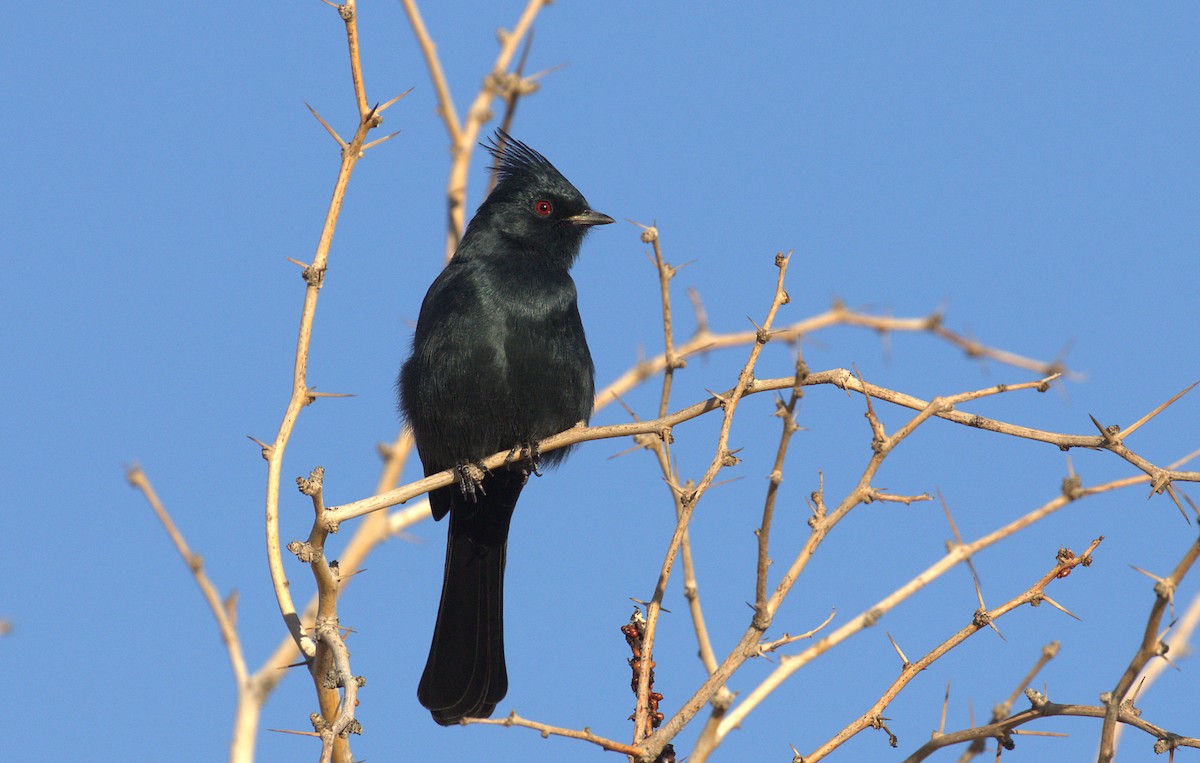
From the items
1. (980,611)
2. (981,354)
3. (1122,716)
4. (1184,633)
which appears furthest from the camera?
(981,354)

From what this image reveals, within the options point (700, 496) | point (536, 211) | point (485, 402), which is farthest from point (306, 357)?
point (536, 211)

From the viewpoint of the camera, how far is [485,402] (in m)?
5.88

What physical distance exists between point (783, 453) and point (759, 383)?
1.55 feet

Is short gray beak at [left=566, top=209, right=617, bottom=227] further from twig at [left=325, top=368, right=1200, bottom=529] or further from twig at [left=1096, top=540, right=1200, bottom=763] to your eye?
twig at [left=1096, top=540, right=1200, bottom=763]

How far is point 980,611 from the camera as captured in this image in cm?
342

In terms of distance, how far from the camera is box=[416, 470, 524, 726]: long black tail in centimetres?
563

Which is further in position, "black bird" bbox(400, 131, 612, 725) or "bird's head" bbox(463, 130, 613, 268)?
"bird's head" bbox(463, 130, 613, 268)

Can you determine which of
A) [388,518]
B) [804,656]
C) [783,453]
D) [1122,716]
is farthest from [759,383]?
[388,518]

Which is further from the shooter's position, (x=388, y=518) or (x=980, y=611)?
(x=388, y=518)

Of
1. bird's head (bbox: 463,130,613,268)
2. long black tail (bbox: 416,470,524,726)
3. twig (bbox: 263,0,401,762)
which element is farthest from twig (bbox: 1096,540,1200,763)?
bird's head (bbox: 463,130,613,268)

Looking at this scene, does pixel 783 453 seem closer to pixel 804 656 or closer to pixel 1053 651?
pixel 804 656

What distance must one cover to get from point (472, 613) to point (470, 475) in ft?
2.13

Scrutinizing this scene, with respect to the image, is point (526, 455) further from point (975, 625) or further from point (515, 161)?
point (975, 625)

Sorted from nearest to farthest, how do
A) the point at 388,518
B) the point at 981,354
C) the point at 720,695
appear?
1. the point at 720,695
2. the point at 981,354
3. the point at 388,518
